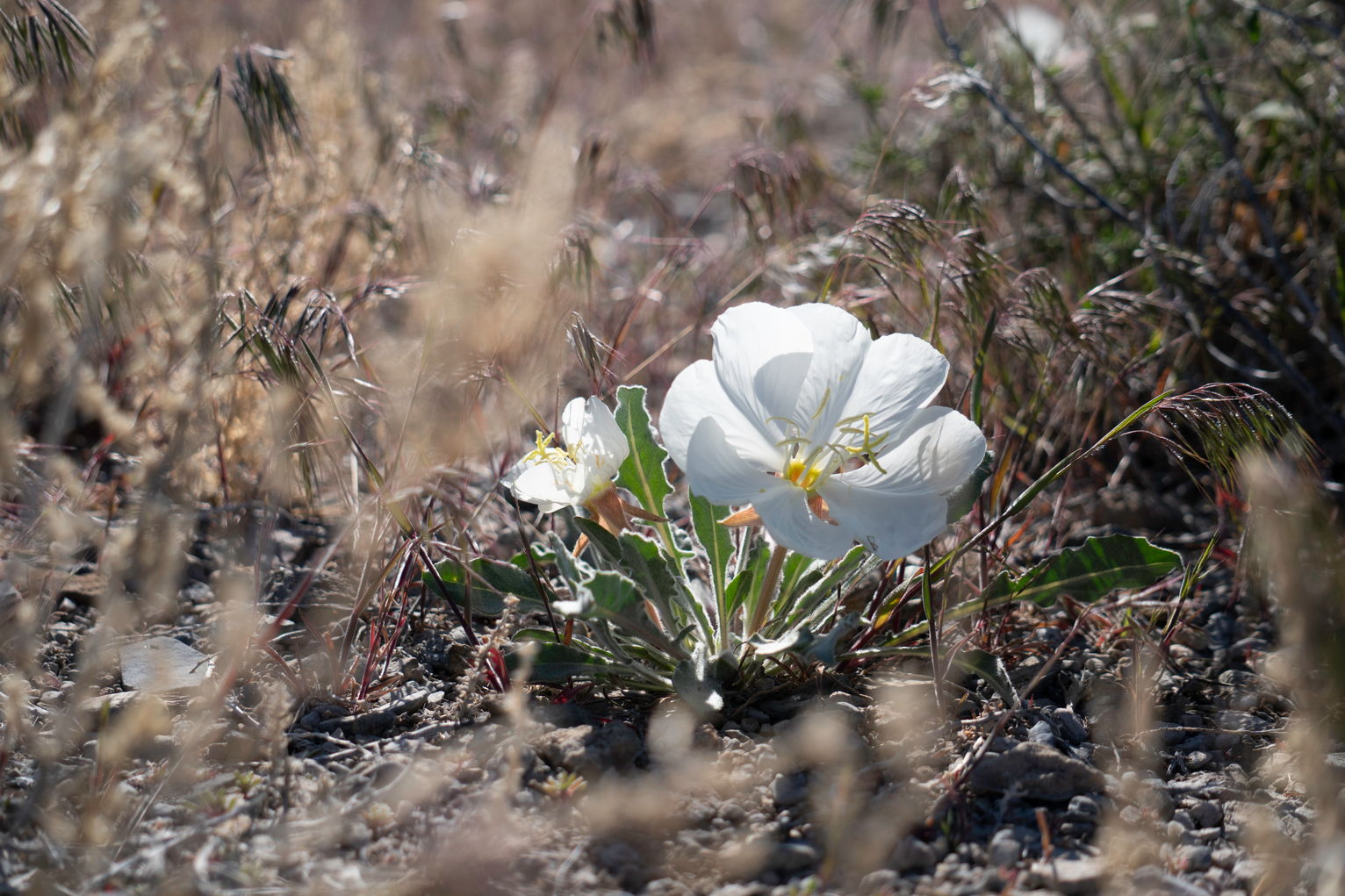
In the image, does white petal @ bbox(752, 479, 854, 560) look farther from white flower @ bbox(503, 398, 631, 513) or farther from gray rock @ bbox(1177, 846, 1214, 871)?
gray rock @ bbox(1177, 846, 1214, 871)

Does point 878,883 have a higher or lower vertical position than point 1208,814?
higher

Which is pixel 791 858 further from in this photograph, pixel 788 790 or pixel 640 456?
pixel 640 456

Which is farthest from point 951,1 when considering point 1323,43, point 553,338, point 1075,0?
point 553,338

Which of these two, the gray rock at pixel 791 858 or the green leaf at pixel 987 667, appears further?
the green leaf at pixel 987 667

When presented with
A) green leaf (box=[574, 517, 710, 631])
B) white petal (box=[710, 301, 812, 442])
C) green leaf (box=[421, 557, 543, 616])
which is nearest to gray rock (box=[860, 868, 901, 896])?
green leaf (box=[574, 517, 710, 631])

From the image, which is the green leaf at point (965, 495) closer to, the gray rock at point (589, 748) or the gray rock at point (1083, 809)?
the gray rock at point (1083, 809)

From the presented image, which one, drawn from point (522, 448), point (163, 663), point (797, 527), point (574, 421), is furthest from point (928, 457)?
point (163, 663)

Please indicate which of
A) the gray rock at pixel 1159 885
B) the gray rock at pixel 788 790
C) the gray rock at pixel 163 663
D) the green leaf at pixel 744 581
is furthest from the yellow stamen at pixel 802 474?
the gray rock at pixel 163 663
